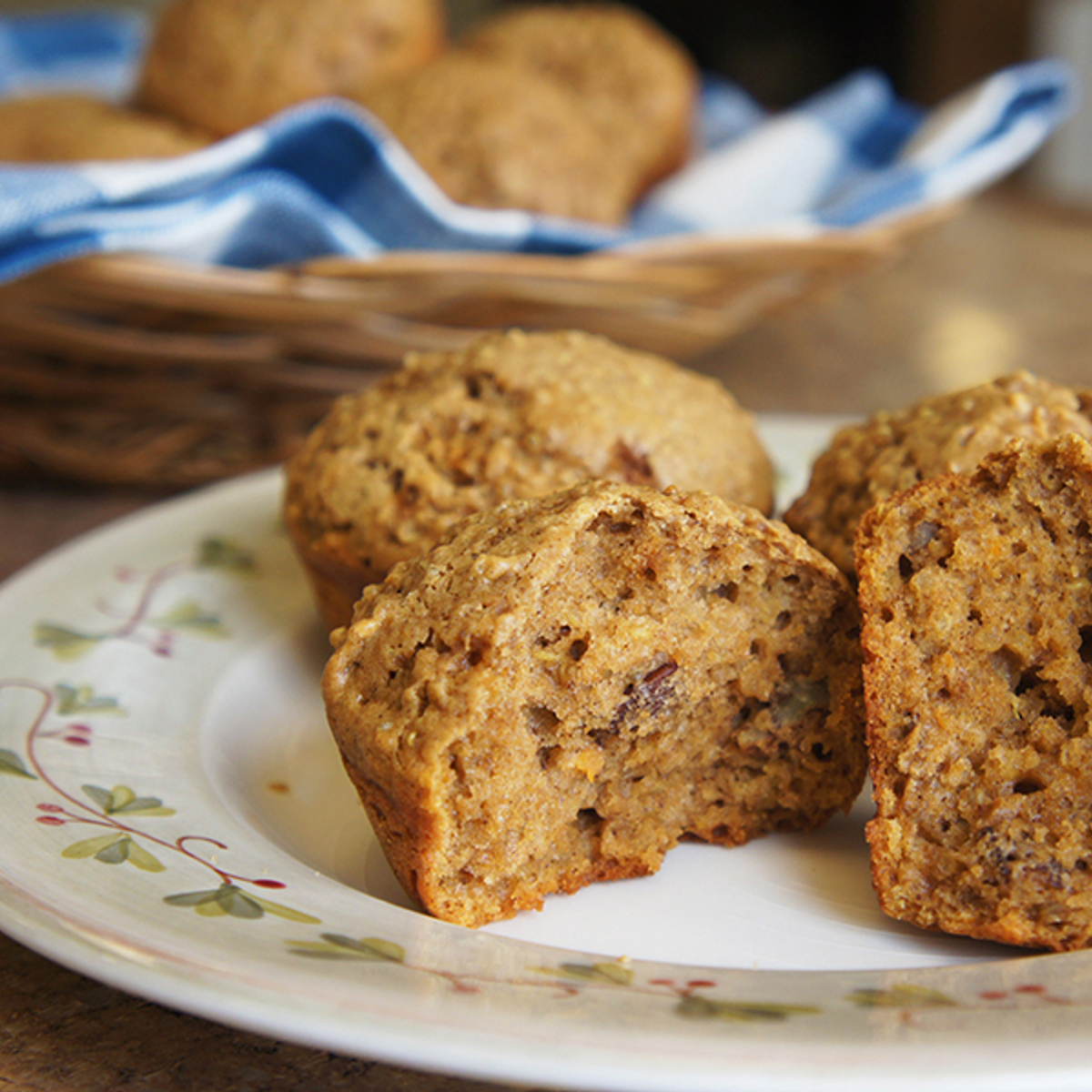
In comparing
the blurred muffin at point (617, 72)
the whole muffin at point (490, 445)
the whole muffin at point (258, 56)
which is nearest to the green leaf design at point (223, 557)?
the whole muffin at point (490, 445)

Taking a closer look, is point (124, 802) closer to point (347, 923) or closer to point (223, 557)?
point (347, 923)

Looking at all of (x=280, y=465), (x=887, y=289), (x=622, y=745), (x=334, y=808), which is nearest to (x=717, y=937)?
(x=622, y=745)

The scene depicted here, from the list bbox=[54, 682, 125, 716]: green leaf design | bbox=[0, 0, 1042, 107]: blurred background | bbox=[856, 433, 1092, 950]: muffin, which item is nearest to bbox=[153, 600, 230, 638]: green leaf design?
bbox=[54, 682, 125, 716]: green leaf design

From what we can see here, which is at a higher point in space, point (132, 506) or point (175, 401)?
point (175, 401)

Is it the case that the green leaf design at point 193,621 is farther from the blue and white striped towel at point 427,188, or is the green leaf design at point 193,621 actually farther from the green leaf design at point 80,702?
the blue and white striped towel at point 427,188

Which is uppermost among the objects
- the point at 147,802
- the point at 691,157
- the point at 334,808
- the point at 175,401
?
the point at 691,157

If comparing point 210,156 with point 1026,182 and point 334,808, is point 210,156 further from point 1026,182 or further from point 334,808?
point 1026,182
